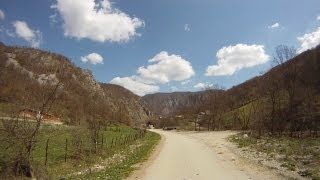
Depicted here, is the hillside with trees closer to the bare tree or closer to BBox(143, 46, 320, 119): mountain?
BBox(143, 46, 320, 119): mountain

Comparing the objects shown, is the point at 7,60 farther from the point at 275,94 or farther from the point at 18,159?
the point at 18,159

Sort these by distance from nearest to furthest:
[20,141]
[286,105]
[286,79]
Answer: [20,141], [286,79], [286,105]

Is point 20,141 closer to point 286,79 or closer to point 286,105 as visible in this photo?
point 286,79

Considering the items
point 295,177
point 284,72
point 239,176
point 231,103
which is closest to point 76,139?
point 239,176

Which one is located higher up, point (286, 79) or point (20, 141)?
point (286, 79)

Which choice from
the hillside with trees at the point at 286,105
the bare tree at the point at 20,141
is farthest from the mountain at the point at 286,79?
the bare tree at the point at 20,141

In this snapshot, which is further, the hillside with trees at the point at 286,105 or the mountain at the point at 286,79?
the mountain at the point at 286,79

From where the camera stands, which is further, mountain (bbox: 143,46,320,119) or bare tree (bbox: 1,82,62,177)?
mountain (bbox: 143,46,320,119)

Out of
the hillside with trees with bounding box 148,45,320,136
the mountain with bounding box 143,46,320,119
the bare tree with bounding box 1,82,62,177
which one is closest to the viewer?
the bare tree with bounding box 1,82,62,177

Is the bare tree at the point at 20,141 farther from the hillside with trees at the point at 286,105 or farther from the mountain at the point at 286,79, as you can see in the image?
the mountain at the point at 286,79

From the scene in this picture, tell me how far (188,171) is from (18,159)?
8907mm

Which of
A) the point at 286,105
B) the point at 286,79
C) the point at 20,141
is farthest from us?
the point at 286,105

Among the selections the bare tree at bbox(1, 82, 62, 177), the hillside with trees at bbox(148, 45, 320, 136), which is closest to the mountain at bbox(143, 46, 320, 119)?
the hillside with trees at bbox(148, 45, 320, 136)

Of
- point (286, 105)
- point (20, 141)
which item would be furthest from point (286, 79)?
point (20, 141)
